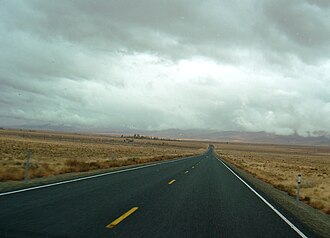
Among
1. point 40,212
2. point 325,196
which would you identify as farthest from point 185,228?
point 325,196

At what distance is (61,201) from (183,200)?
391cm

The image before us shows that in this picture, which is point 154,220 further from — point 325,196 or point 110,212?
point 325,196

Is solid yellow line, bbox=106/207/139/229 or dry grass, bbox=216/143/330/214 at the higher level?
solid yellow line, bbox=106/207/139/229

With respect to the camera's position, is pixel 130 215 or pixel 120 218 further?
pixel 130 215

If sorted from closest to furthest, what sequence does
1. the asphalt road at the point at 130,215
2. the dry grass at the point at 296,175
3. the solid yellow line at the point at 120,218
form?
the asphalt road at the point at 130,215, the solid yellow line at the point at 120,218, the dry grass at the point at 296,175

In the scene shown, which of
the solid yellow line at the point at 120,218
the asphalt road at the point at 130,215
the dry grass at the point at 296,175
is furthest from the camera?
the dry grass at the point at 296,175

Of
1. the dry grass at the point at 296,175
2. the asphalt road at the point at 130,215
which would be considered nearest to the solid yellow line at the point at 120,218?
the asphalt road at the point at 130,215

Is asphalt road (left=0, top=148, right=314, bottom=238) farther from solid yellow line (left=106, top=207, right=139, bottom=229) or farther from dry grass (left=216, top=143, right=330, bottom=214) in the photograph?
dry grass (left=216, top=143, right=330, bottom=214)

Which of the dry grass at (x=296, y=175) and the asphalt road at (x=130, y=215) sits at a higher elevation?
the asphalt road at (x=130, y=215)

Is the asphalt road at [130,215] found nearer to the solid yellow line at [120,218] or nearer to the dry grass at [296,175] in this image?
the solid yellow line at [120,218]

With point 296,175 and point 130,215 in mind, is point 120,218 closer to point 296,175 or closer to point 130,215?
point 130,215

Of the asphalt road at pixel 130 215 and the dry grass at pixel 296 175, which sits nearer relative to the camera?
the asphalt road at pixel 130 215

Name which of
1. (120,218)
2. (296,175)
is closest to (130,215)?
(120,218)

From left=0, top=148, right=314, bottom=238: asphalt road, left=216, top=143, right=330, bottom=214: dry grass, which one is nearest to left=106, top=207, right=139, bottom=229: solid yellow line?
left=0, top=148, right=314, bottom=238: asphalt road
